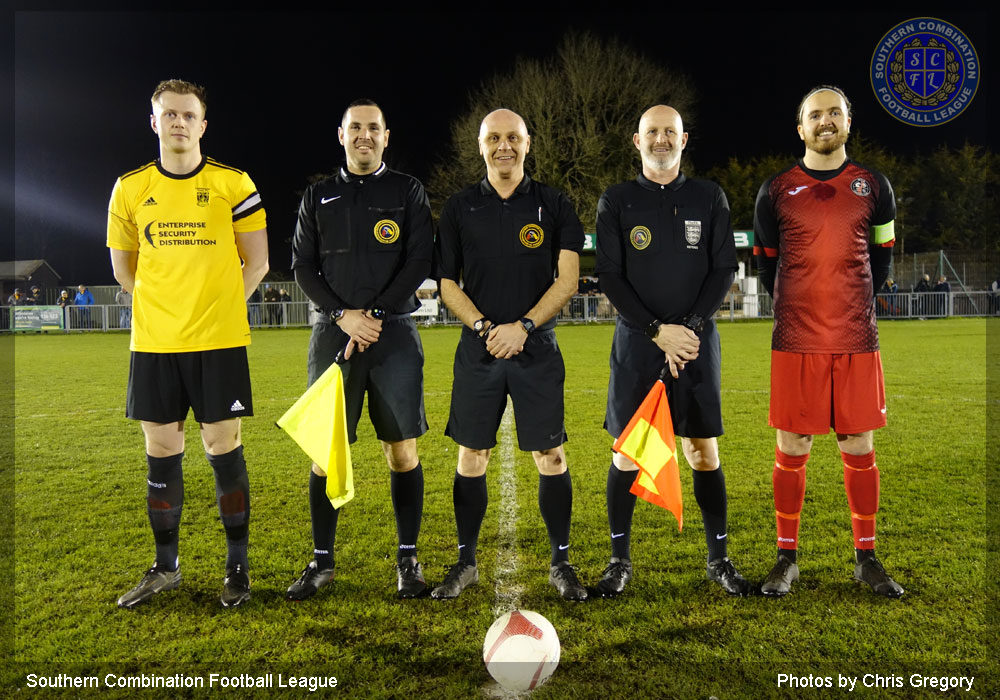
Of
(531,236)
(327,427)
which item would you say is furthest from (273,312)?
(531,236)

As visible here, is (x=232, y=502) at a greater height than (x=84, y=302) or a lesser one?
lesser

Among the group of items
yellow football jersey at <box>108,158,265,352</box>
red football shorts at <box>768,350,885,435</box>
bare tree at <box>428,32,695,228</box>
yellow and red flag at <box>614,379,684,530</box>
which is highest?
bare tree at <box>428,32,695,228</box>

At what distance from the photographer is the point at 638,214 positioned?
12.0ft

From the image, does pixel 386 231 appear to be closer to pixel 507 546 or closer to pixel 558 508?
pixel 558 508

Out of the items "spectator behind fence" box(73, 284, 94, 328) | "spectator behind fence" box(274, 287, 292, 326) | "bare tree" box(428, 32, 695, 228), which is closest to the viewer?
"spectator behind fence" box(73, 284, 94, 328)

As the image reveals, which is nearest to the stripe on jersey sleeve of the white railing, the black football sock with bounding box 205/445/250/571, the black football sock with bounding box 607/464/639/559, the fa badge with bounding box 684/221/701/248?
the black football sock with bounding box 205/445/250/571

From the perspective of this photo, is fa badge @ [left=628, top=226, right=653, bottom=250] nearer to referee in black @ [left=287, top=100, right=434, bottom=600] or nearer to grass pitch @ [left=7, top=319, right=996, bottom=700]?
referee in black @ [left=287, top=100, right=434, bottom=600]

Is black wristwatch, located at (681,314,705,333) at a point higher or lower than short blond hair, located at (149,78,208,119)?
lower

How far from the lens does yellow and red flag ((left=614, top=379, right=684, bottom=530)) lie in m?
3.41

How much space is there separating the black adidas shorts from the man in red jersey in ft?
9.18

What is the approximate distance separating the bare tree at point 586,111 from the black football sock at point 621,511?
27.2 metres

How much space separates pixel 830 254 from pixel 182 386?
3331mm

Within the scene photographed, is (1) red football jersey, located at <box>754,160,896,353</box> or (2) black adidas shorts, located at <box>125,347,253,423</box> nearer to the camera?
(2) black adidas shorts, located at <box>125,347,253,423</box>

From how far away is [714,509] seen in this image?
3670 mm
